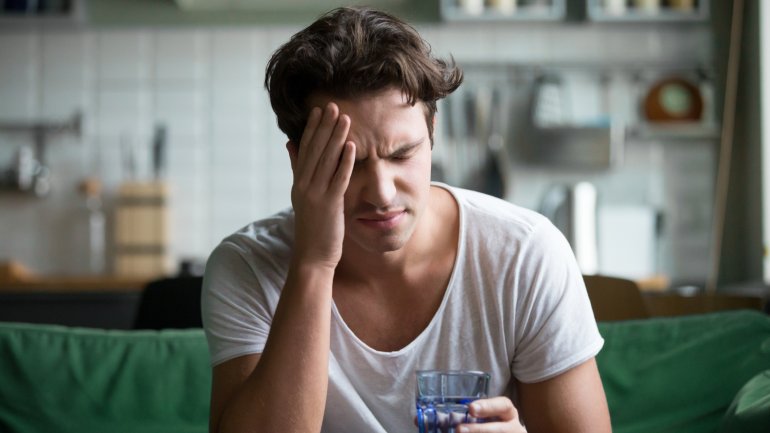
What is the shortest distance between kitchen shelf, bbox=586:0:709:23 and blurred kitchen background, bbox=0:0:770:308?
0.10 ft

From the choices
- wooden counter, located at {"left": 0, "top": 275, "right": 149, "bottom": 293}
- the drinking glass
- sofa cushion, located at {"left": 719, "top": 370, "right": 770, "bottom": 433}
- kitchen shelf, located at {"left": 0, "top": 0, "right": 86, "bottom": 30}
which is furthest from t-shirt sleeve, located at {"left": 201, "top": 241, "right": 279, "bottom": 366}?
kitchen shelf, located at {"left": 0, "top": 0, "right": 86, "bottom": 30}

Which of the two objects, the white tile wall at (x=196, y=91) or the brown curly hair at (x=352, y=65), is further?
the white tile wall at (x=196, y=91)

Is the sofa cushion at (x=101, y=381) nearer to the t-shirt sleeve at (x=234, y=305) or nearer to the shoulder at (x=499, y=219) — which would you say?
the t-shirt sleeve at (x=234, y=305)

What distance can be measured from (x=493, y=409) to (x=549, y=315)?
0.38 metres

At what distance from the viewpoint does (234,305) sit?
5.00ft

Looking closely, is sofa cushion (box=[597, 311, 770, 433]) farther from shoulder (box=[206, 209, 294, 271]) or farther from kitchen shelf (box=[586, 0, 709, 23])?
kitchen shelf (box=[586, 0, 709, 23])

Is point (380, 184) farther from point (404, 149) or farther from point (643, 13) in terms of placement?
point (643, 13)

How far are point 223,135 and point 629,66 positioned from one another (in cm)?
184

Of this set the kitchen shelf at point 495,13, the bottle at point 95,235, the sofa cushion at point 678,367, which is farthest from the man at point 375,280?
the bottle at point 95,235

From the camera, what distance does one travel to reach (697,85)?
4488 mm

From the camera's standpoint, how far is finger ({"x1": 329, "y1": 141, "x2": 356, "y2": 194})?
1.37m

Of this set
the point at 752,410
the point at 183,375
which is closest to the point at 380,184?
the point at 752,410

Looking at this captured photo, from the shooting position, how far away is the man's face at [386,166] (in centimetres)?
138

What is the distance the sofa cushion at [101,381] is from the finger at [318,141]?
651 mm
